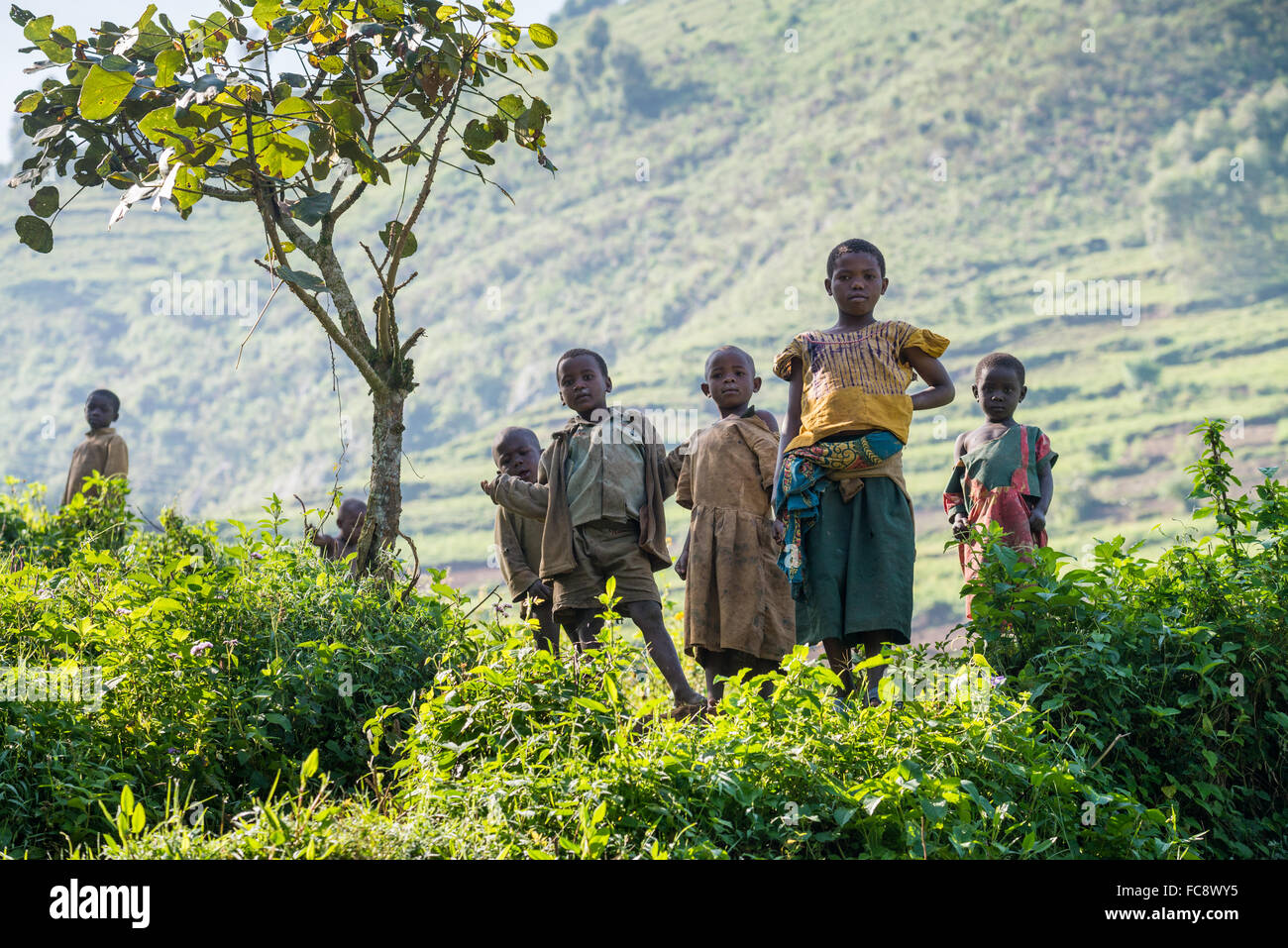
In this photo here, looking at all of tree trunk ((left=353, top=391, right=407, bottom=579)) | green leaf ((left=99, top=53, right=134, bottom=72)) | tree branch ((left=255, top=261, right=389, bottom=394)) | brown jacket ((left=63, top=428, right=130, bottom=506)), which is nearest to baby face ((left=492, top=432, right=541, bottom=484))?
tree trunk ((left=353, top=391, right=407, bottom=579))

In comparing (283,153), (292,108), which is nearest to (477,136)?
(283,153)

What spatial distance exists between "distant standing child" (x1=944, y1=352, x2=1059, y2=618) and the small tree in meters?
2.20

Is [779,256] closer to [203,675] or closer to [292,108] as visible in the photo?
[292,108]

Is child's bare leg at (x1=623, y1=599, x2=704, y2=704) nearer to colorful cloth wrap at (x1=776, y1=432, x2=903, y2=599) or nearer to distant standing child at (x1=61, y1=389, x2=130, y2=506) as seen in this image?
colorful cloth wrap at (x1=776, y1=432, x2=903, y2=599)

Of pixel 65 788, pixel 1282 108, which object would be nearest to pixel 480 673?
pixel 65 788

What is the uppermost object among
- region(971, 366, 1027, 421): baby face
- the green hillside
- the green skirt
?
the green hillside

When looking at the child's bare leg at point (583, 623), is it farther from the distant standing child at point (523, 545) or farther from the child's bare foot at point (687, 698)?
the child's bare foot at point (687, 698)

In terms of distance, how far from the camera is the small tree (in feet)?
14.8

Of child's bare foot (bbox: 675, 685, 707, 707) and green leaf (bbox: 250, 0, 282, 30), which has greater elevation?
green leaf (bbox: 250, 0, 282, 30)

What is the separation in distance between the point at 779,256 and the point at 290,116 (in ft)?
271

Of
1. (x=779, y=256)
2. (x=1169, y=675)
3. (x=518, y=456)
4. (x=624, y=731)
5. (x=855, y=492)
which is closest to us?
(x=624, y=731)

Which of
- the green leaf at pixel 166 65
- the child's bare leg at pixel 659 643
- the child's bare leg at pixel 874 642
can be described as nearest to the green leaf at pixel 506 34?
the green leaf at pixel 166 65

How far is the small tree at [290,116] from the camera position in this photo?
4500 millimetres

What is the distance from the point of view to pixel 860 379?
14.8 feet
